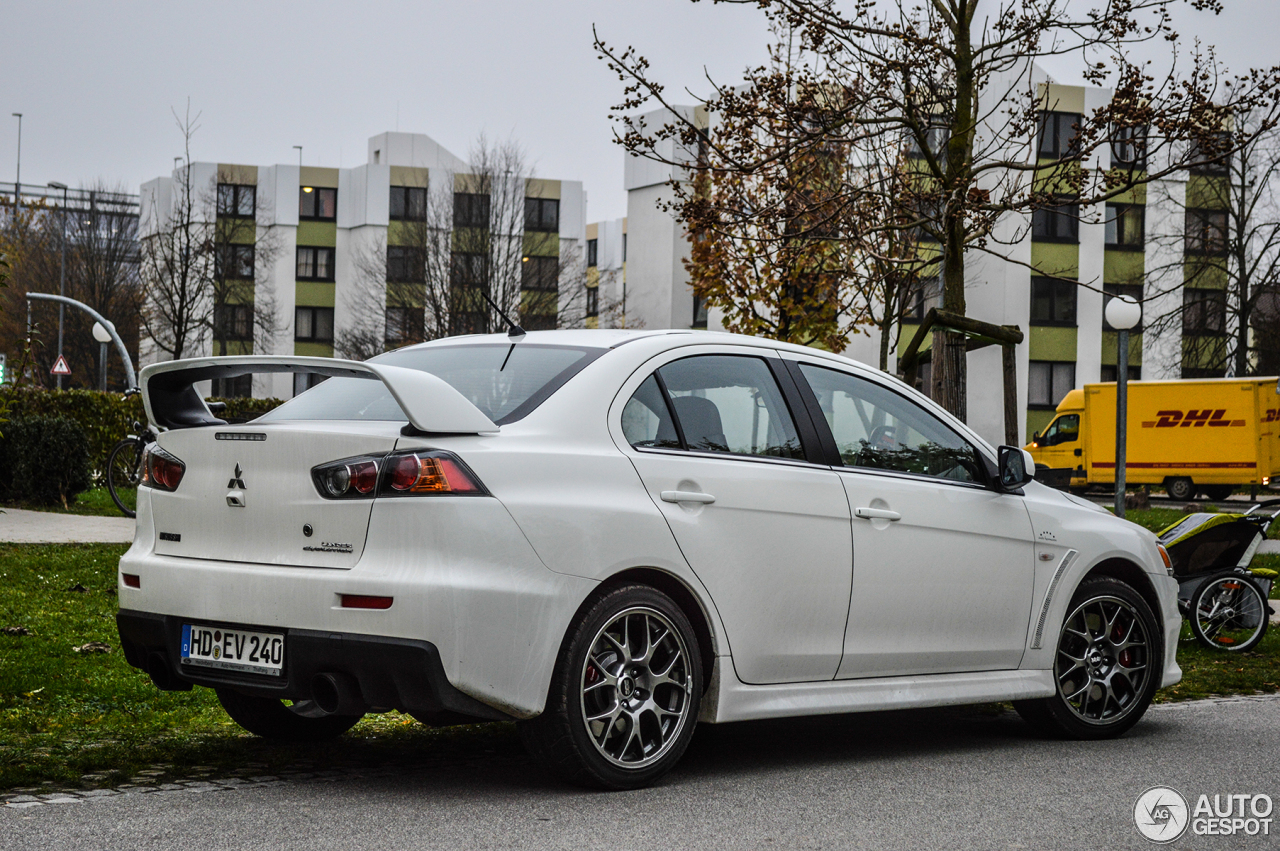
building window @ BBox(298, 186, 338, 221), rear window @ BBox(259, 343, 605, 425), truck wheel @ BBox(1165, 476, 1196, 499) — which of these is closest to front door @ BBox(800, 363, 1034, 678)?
rear window @ BBox(259, 343, 605, 425)

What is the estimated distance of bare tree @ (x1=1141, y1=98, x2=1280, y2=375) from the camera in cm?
4734

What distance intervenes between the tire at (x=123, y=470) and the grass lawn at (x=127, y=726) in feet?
27.8

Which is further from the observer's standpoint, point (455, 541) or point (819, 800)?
point (819, 800)

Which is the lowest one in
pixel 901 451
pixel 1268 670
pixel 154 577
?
pixel 1268 670

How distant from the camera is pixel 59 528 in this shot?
16.1 m

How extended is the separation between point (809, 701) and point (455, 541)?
1682 mm

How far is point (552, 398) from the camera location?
5.22 metres

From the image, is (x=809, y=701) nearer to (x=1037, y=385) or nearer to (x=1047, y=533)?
(x=1047, y=533)

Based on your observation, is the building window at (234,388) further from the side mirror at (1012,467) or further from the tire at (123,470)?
the side mirror at (1012,467)

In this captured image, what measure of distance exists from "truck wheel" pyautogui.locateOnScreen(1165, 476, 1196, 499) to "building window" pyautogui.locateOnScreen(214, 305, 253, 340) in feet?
140

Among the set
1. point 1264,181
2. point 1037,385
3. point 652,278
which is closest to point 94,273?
point 652,278

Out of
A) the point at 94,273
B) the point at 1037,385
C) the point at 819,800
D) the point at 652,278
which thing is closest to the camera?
the point at 819,800

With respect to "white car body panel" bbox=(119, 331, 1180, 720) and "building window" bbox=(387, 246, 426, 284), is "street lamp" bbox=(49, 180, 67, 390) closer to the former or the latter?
"building window" bbox=(387, 246, 426, 284)

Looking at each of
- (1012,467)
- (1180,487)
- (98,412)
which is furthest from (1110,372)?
(1012,467)
